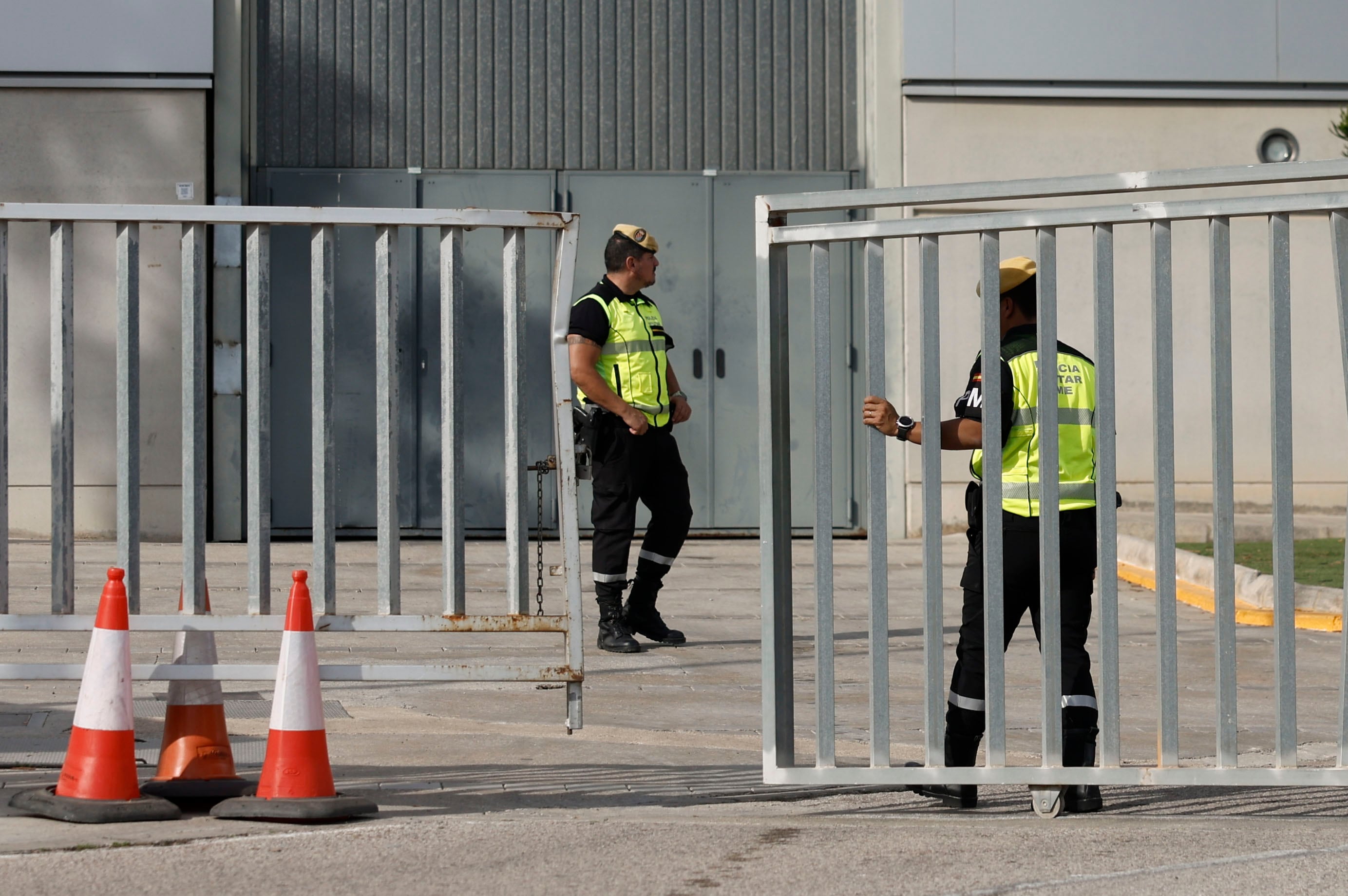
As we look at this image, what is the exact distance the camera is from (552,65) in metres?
13.2

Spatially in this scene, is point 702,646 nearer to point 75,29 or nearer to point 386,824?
point 386,824

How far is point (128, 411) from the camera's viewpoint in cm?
447

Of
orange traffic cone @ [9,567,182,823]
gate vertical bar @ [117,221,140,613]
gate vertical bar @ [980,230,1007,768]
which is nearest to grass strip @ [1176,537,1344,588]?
gate vertical bar @ [980,230,1007,768]

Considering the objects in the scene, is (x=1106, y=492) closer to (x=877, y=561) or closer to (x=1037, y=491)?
(x=1037, y=491)

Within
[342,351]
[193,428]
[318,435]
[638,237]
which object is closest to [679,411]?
[638,237]

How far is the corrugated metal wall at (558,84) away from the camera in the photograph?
13.1 meters

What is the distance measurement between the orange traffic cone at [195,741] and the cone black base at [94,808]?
14cm

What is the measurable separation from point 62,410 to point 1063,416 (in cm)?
279

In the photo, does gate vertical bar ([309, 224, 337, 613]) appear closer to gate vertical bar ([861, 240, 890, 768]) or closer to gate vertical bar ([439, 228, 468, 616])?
gate vertical bar ([439, 228, 468, 616])

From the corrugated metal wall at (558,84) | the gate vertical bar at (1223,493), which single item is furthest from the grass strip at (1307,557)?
the gate vertical bar at (1223,493)

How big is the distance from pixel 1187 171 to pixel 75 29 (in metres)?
10.6

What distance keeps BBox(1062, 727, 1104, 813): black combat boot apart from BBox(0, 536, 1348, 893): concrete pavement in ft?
0.23

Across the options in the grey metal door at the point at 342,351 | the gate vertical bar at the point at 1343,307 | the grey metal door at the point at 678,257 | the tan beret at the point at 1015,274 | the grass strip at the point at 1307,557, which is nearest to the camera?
the gate vertical bar at the point at 1343,307

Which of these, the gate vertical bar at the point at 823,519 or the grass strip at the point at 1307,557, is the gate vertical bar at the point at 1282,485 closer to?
the gate vertical bar at the point at 823,519
